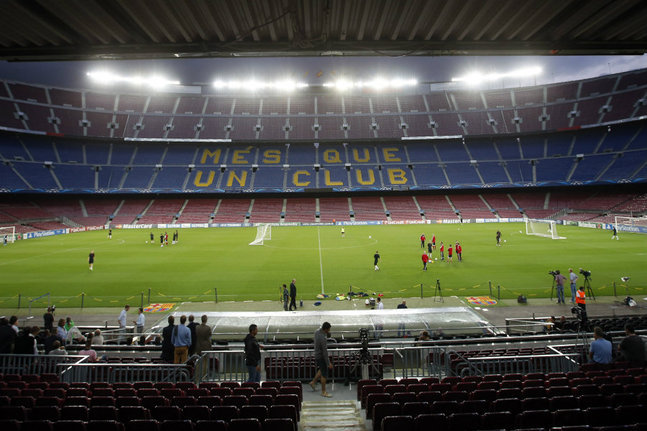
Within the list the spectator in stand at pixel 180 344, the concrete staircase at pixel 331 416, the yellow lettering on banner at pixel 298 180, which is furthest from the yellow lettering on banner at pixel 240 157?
the concrete staircase at pixel 331 416

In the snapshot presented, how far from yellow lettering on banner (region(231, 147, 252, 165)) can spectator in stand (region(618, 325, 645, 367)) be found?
68017 mm

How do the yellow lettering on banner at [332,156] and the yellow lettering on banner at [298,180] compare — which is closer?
the yellow lettering on banner at [298,180]

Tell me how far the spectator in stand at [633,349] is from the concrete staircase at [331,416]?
5.71 metres

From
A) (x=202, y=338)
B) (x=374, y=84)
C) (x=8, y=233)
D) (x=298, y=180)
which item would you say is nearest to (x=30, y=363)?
(x=202, y=338)

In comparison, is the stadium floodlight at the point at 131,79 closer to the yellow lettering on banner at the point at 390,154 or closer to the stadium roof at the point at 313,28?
the yellow lettering on banner at the point at 390,154

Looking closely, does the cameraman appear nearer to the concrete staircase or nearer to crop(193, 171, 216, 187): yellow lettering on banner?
the concrete staircase

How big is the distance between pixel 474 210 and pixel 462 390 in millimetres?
59808

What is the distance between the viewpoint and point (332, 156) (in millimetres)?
72062

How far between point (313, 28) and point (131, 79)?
8281cm

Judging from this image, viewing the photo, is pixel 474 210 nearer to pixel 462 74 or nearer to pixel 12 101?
pixel 462 74

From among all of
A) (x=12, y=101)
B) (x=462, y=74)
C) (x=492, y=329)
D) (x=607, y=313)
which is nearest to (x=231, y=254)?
(x=492, y=329)

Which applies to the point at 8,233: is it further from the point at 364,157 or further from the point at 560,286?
the point at 364,157

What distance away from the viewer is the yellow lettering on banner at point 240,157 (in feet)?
229

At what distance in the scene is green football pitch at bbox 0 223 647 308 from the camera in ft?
63.7
